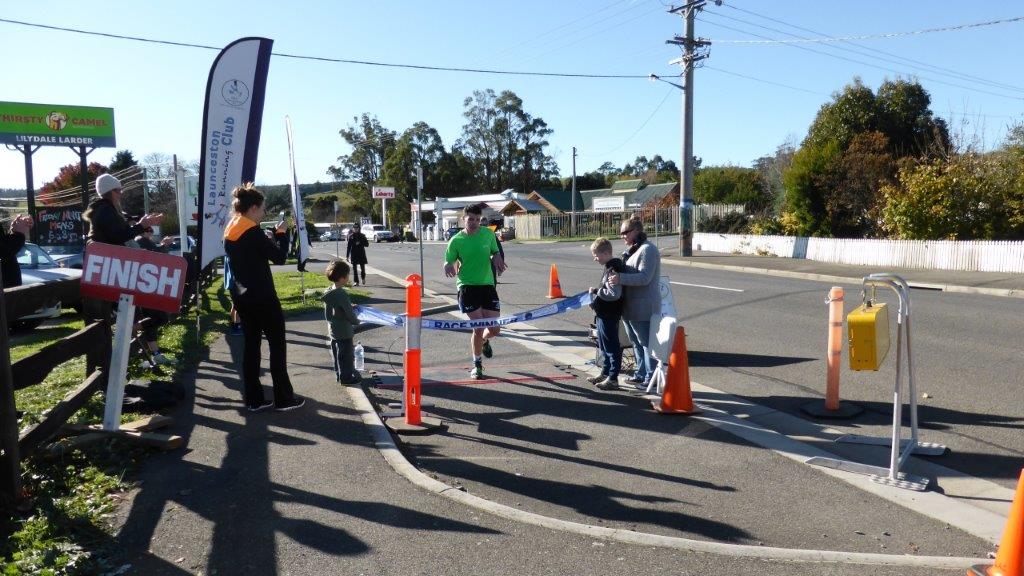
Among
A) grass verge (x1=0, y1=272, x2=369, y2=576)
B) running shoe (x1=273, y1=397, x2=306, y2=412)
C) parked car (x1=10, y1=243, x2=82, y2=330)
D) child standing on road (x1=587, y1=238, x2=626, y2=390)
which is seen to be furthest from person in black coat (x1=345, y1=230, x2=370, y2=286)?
running shoe (x1=273, y1=397, x2=306, y2=412)

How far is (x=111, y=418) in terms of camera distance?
216 inches

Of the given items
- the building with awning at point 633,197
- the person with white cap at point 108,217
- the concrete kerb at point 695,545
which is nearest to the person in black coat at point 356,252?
the person with white cap at point 108,217

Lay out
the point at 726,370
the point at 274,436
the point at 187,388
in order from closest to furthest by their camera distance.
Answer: the point at 274,436 < the point at 187,388 < the point at 726,370

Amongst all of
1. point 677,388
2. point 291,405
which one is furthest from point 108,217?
point 677,388

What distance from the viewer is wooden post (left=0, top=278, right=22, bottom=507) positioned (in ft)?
13.8

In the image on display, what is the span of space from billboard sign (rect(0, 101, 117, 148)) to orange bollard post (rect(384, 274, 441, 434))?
37769mm

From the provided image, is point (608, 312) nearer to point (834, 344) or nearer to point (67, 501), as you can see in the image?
point (834, 344)

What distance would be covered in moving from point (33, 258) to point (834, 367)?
48.2 ft

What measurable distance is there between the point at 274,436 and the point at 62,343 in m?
1.67

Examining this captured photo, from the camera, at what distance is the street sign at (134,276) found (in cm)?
554

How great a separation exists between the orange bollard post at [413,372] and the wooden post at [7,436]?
2.68 metres

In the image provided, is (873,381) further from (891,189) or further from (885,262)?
(891,189)

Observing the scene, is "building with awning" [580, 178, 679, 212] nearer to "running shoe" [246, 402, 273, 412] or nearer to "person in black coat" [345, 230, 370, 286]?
"person in black coat" [345, 230, 370, 286]

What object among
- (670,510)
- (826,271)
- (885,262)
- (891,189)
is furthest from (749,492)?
(891,189)
